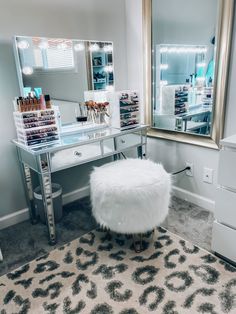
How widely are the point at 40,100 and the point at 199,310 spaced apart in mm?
1656

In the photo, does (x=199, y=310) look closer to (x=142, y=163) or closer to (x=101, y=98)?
(x=142, y=163)

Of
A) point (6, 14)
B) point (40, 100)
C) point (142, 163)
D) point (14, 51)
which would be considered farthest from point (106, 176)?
point (6, 14)

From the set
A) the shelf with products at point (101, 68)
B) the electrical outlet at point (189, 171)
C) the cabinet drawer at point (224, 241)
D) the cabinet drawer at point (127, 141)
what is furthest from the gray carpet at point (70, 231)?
the shelf with products at point (101, 68)

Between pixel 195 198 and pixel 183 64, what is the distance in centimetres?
122

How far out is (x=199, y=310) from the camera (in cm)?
130

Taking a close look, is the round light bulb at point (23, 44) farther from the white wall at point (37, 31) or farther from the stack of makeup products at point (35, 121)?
the stack of makeup products at point (35, 121)

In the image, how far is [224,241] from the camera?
156 cm

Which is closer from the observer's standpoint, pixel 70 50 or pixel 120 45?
→ pixel 70 50

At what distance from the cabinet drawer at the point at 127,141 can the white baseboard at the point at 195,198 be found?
66cm

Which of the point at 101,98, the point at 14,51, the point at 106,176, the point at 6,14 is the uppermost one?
the point at 6,14

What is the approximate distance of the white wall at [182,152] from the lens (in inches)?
76.5

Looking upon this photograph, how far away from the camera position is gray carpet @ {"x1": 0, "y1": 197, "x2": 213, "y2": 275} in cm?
181

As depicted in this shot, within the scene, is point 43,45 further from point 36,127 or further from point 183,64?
point 183,64

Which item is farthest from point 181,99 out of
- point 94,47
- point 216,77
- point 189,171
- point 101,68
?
point 94,47
